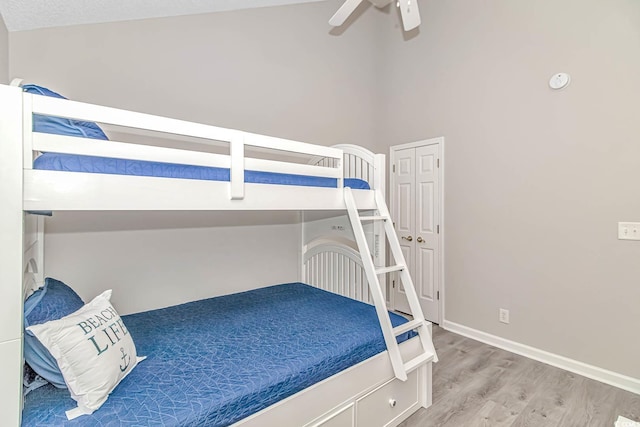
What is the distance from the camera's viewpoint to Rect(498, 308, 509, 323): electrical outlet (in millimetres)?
2754

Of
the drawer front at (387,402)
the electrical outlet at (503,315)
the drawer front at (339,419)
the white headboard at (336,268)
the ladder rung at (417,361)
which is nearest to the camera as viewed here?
the drawer front at (339,419)

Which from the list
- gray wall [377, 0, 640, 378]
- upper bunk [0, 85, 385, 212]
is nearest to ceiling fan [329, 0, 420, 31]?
upper bunk [0, 85, 385, 212]

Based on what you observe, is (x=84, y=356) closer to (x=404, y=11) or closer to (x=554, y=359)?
(x=404, y=11)

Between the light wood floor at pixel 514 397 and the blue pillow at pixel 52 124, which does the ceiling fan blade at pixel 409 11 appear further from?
the light wood floor at pixel 514 397

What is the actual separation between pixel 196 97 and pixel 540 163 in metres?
2.92

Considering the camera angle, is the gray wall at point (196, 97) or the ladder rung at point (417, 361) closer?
the ladder rung at point (417, 361)

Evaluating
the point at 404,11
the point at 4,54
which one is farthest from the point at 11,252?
the point at 404,11

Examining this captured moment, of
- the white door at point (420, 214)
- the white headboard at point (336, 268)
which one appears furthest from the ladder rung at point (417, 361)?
the white door at point (420, 214)

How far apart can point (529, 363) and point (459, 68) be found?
2.81m

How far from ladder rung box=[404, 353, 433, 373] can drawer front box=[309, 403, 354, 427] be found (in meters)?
0.39

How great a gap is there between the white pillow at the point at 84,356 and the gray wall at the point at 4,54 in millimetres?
1501

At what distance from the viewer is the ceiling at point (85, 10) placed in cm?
164

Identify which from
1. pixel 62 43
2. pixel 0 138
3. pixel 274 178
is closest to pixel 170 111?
pixel 62 43

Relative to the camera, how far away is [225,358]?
1.47m
